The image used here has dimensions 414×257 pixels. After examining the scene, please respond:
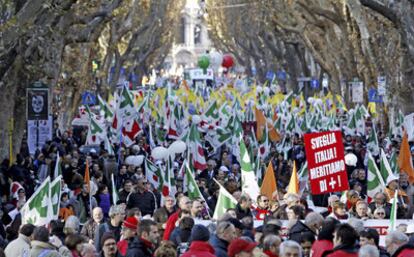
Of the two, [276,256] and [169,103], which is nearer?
[276,256]

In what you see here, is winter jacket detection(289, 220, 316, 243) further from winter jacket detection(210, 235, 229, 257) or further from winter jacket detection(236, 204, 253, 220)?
winter jacket detection(236, 204, 253, 220)

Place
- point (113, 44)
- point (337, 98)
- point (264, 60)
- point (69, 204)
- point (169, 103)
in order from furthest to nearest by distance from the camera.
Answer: point (264, 60) → point (337, 98) → point (113, 44) → point (169, 103) → point (69, 204)

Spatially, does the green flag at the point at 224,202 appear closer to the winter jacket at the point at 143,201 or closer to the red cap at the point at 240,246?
the winter jacket at the point at 143,201

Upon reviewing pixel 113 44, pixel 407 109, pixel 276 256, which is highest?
pixel 113 44

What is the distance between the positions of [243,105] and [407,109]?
772 cm

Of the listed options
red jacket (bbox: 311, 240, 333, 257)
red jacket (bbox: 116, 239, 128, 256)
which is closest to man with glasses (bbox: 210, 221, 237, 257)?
red jacket (bbox: 311, 240, 333, 257)

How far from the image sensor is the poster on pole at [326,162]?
54.9 ft

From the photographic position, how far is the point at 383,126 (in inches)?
1668

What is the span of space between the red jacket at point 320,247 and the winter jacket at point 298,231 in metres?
0.92

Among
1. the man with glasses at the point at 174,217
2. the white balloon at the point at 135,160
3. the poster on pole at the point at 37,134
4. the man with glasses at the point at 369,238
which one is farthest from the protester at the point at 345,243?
the poster on pole at the point at 37,134

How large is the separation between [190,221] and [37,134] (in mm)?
16444

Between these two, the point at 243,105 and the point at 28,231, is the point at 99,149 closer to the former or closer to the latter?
the point at 243,105

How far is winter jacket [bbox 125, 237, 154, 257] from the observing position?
11609 millimetres

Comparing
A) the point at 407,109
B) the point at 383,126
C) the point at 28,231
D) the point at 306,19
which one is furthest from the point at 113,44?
the point at 28,231
